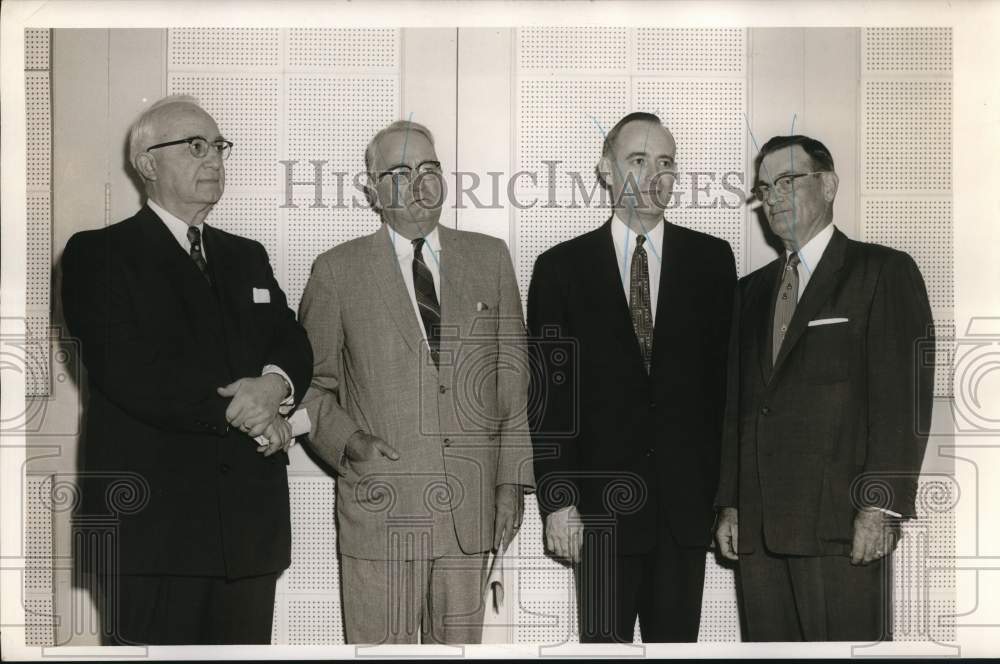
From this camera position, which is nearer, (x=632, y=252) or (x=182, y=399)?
(x=182, y=399)

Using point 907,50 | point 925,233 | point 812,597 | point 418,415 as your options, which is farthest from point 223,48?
point 812,597

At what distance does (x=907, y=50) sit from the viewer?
3432mm

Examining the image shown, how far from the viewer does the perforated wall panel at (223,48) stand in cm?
338

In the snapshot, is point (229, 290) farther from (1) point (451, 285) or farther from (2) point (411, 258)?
(1) point (451, 285)

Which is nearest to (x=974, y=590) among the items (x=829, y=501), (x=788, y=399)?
(x=829, y=501)

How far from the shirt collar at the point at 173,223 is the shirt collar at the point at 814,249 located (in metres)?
2.06

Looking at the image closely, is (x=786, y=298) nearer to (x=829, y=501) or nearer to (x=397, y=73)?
(x=829, y=501)

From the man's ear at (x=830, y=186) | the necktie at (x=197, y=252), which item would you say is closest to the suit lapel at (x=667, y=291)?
the man's ear at (x=830, y=186)

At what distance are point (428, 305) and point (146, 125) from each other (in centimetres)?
115

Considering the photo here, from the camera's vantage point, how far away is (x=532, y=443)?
10.8 feet

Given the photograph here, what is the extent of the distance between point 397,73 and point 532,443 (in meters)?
1.37

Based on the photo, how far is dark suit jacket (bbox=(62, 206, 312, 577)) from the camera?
10.4ft

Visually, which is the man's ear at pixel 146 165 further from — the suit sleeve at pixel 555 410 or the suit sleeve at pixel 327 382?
the suit sleeve at pixel 555 410

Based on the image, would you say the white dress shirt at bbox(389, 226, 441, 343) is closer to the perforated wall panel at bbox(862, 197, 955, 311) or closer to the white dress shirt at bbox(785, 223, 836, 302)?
the white dress shirt at bbox(785, 223, 836, 302)
